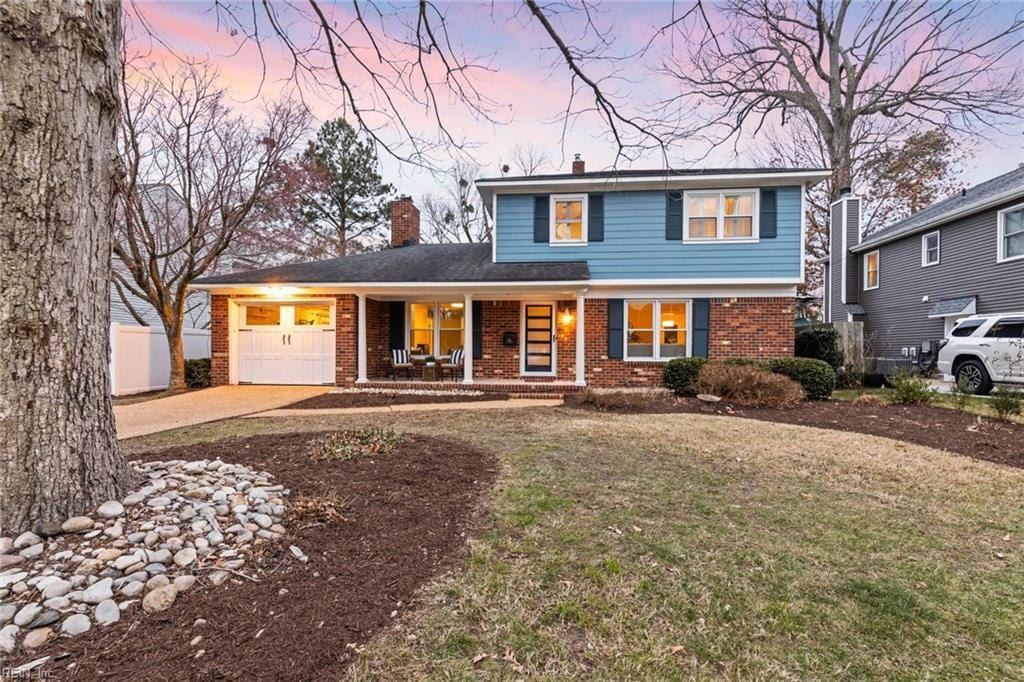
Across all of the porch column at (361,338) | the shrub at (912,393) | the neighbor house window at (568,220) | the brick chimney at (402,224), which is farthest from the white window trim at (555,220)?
the shrub at (912,393)

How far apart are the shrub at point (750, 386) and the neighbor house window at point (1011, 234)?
8.65 metres

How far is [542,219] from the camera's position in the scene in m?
11.5

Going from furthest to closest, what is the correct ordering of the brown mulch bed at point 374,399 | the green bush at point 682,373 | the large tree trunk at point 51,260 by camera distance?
1. the green bush at point 682,373
2. the brown mulch bed at point 374,399
3. the large tree trunk at point 51,260

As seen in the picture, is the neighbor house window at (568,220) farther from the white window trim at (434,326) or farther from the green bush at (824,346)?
the green bush at (824,346)

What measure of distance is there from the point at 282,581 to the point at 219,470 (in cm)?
168

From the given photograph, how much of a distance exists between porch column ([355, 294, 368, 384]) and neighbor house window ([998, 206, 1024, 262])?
1628 cm

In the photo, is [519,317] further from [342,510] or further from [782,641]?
[782,641]

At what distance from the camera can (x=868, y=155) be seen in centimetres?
1948

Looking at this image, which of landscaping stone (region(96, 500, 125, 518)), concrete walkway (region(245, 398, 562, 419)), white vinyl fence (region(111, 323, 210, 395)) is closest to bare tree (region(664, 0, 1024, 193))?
concrete walkway (region(245, 398, 562, 419))

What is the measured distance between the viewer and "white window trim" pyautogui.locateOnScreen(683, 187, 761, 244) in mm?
10781

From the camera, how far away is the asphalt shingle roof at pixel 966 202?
12.3m

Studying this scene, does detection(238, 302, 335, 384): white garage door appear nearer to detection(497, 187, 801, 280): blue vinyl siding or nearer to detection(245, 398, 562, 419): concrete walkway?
detection(245, 398, 562, 419): concrete walkway

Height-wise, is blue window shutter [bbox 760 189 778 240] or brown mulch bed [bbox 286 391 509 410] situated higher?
blue window shutter [bbox 760 189 778 240]

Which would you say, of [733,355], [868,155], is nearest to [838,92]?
[868,155]
